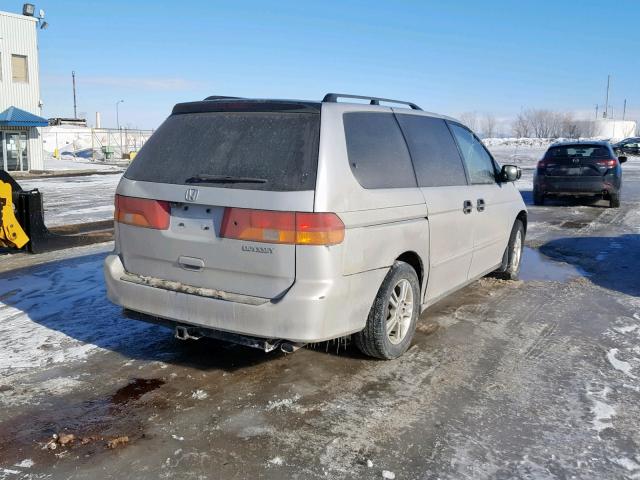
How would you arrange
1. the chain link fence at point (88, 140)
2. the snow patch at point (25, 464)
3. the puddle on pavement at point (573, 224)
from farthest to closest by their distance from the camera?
the chain link fence at point (88, 140)
the puddle on pavement at point (573, 224)
the snow patch at point (25, 464)

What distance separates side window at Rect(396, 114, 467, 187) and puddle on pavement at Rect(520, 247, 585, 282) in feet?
8.24

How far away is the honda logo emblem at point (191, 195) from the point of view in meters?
3.85

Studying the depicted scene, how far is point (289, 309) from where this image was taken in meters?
3.60

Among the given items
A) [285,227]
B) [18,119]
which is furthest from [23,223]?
[18,119]

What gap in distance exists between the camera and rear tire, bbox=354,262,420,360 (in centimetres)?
416

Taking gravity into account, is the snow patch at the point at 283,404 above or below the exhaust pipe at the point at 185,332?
below

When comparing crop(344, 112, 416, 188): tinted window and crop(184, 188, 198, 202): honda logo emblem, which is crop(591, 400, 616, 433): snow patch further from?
crop(184, 188, 198, 202): honda logo emblem

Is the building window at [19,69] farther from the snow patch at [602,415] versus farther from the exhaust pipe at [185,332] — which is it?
the snow patch at [602,415]

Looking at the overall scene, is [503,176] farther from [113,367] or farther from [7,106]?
[7,106]

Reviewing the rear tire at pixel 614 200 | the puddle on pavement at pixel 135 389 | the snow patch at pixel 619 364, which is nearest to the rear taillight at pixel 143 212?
the puddle on pavement at pixel 135 389

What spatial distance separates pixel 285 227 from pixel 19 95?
32803 millimetres

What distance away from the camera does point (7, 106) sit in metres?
31.0

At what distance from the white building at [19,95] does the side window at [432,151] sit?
97.3ft

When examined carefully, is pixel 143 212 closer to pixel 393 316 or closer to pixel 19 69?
pixel 393 316
